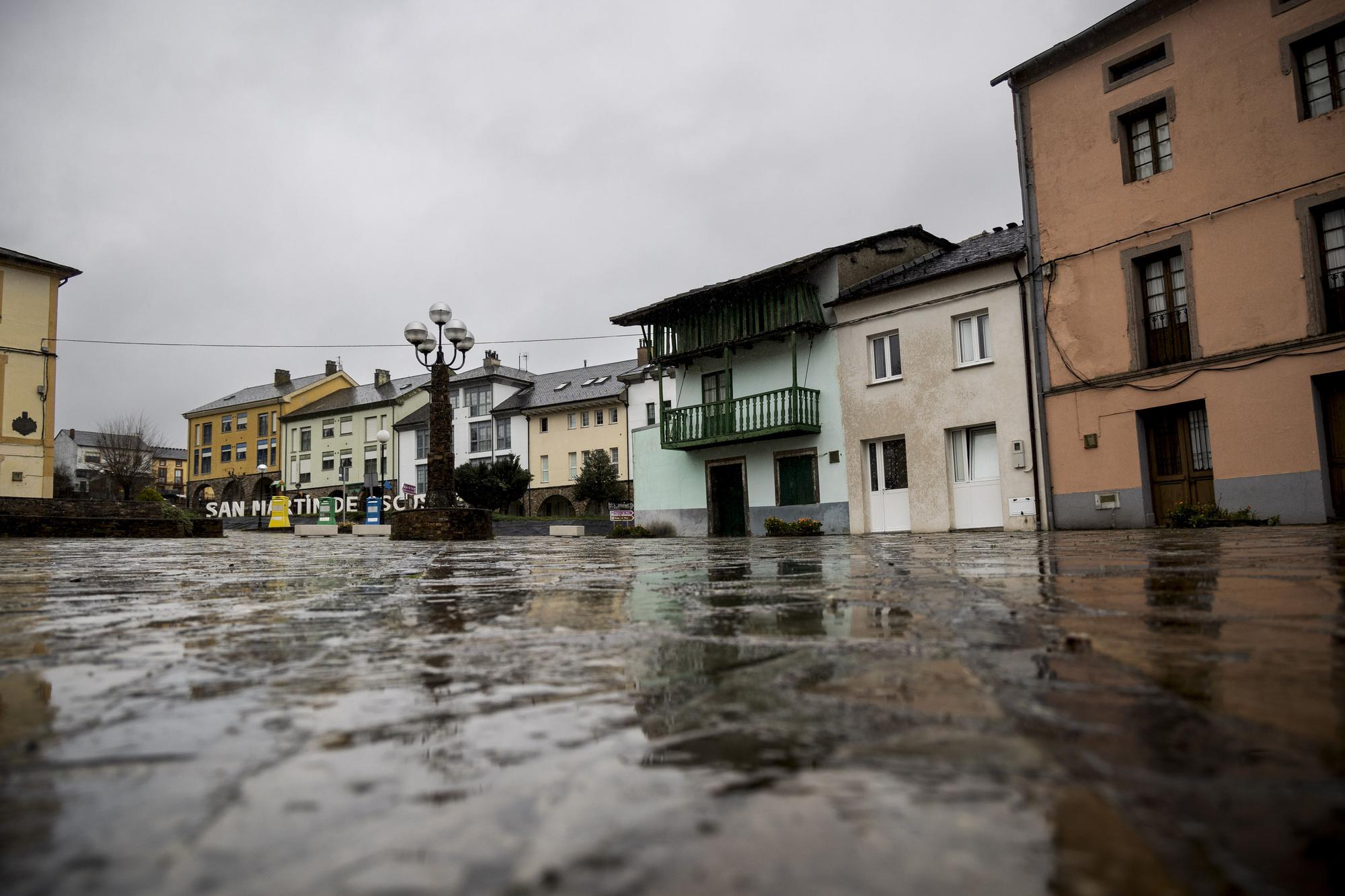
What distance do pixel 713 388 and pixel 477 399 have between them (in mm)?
26248

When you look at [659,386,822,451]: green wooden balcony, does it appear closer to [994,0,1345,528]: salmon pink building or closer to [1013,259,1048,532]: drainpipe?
[1013,259,1048,532]: drainpipe

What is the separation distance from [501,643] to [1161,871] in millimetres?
1444

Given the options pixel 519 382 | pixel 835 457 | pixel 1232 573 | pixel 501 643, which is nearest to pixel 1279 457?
pixel 835 457

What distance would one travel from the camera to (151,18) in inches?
933

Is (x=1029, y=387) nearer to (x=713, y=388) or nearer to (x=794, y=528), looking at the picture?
(x=794, y=528)

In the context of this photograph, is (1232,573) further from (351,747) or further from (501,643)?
(351,747)

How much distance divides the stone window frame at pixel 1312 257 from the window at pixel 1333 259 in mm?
69

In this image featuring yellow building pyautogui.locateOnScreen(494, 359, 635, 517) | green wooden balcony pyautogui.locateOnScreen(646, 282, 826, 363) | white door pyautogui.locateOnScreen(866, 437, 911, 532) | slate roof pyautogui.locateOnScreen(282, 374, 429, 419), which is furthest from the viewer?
slate roof pyautogui.locateOnScreen(282, 374, 429, 419)

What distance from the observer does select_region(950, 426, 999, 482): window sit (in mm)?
15789

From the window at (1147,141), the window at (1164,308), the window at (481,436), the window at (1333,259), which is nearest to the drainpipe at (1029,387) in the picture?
the window at (1164,308)

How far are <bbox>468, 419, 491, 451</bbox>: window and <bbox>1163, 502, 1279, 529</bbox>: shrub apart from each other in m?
36.7

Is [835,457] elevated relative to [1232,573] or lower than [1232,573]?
elevated

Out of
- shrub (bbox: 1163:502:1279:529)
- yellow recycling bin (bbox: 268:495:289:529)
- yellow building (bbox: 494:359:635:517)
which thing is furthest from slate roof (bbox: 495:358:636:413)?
shrub (bbox: 1163:502:1279:529)

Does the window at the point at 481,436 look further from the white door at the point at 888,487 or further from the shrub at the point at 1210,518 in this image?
the shrub at the point at 1210,518
